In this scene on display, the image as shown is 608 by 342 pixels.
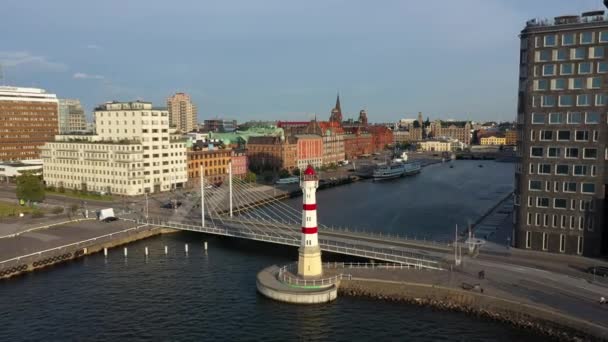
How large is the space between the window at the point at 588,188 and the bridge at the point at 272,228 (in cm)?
1286

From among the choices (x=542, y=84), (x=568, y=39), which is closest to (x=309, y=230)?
(x=542, y=84)

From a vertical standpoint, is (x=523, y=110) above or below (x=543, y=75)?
below

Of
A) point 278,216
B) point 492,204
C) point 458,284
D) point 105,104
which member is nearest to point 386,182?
point 492,204

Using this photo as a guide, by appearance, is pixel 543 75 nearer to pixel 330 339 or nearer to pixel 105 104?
pixel 330 339

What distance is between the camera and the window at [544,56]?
45928 mm

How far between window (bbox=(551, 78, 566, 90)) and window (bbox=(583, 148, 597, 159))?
232 inches

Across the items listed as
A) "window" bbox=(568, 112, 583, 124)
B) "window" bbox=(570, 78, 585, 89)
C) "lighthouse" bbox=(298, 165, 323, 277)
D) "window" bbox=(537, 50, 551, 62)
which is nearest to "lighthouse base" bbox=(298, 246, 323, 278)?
"lighthouse" bbox=(298, 165, 323, 277)

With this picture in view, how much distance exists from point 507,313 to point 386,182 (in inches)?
3748

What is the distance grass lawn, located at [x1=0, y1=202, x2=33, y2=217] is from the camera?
237 ft

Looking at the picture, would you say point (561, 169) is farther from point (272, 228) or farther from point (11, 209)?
point (11, 209)

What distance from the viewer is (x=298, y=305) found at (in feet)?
130

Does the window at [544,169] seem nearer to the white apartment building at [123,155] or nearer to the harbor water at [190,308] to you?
the harbor water at [190,308]

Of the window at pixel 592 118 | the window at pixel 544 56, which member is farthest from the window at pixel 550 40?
the window at pixel 592 118

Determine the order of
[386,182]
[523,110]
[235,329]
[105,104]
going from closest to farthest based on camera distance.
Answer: [235,329] → [523,110] → [105,104] → [386,182]
